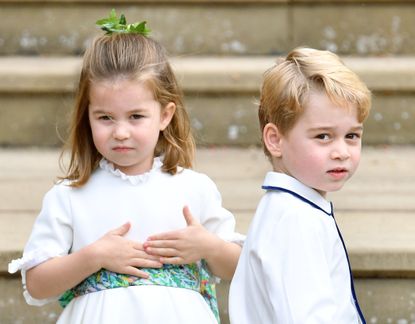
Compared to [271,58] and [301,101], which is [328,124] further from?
[271,58]

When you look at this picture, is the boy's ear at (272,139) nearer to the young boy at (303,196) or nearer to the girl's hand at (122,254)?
the young boy at (303,196)

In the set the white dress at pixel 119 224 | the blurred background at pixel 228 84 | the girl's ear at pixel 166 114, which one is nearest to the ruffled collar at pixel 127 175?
the white dress at pixel 119 224

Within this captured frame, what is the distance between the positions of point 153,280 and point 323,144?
1.80 feet

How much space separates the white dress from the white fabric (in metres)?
0.23

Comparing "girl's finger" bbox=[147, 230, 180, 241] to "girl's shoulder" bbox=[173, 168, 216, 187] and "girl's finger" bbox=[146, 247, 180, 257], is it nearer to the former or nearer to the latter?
"girl's finger" bbox=[146, 247, 180, 257]

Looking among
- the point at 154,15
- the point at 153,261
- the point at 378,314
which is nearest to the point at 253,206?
the point at 378,314

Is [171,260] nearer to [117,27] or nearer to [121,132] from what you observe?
[121,132]

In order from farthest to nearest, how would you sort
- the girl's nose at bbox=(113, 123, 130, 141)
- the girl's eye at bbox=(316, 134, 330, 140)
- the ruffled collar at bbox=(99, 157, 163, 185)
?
the ruffled collar at bbox=(99, 157, 163, 185) → the girl's nose at bbox=(113, 123, 130, 141) → the girl's eye at bbox=(316, 134, 330, 140)

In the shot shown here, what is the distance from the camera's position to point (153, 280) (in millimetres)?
2502

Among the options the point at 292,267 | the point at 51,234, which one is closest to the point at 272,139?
the point at 292,267

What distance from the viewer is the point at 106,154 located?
250 centimetres

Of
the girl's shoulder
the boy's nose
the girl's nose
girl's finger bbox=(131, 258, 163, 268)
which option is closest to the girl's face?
the girl's nose

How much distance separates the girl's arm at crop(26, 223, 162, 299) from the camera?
2447 mm

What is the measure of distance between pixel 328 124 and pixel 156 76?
48cm
